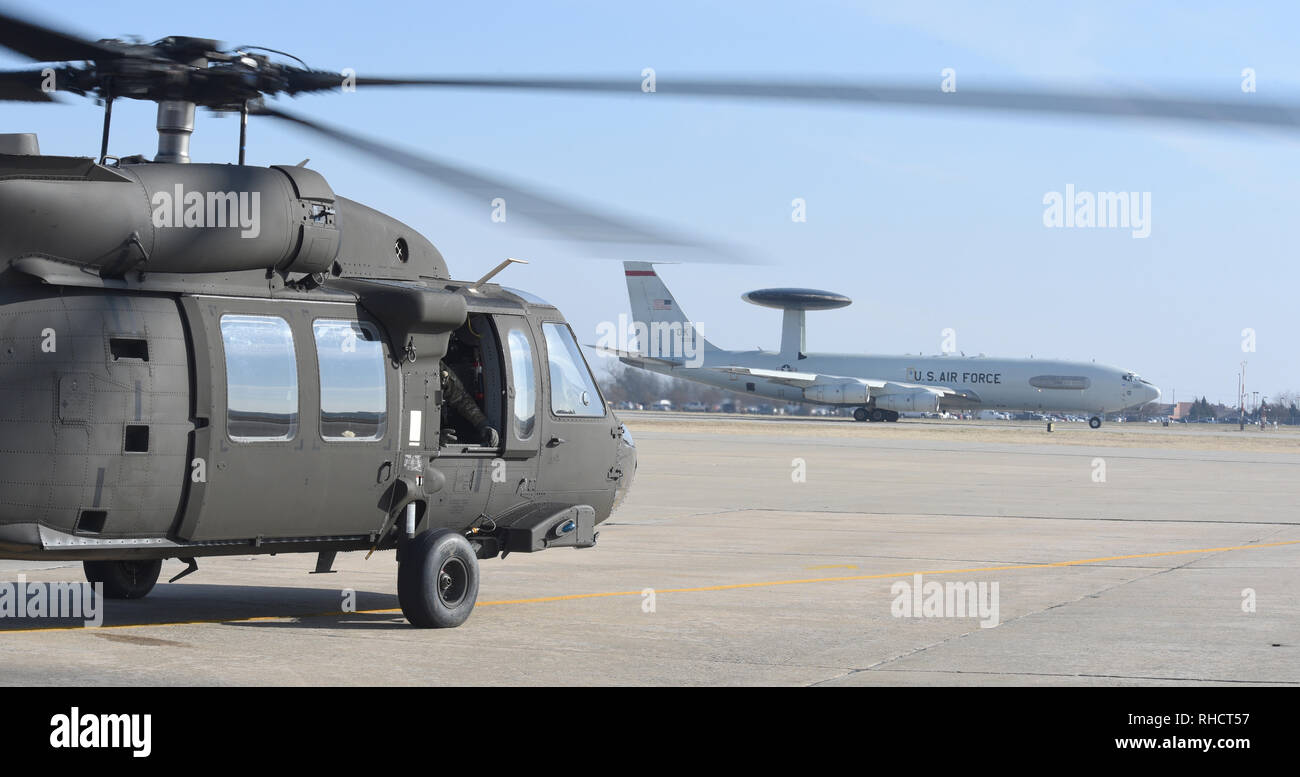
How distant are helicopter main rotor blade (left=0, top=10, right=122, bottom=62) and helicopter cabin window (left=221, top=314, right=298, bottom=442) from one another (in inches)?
82.5

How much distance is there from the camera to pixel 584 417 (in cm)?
1226

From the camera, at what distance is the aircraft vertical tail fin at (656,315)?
8512cm

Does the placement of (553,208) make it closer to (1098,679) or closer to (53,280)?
(53,280)

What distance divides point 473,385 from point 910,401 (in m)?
71.6

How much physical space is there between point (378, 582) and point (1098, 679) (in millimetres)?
7141

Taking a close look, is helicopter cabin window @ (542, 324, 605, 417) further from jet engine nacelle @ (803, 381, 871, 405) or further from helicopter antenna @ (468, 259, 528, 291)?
jet engine nacelle @ (803, 381, 871, 405)

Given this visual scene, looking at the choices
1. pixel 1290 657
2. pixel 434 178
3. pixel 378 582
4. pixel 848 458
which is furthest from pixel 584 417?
pixel 848 458

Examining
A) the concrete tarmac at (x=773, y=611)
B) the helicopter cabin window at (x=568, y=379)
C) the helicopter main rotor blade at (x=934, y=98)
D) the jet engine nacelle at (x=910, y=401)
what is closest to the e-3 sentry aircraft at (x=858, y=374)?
the jet engine nacelle at (x=910, y=401)

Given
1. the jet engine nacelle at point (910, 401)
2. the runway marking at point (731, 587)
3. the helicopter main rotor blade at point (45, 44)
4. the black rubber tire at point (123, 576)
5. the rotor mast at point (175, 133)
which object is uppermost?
the helicopter main rotor blade at point (45, 44)

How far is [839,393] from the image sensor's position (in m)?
83.3

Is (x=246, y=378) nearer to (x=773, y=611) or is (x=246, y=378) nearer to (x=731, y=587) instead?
(x=773, y=611)

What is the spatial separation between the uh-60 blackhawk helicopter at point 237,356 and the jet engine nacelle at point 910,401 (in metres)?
70.9

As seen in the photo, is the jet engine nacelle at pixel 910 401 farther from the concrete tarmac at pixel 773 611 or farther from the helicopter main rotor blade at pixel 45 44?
the helicopter main rotor blade at pixel 45 44

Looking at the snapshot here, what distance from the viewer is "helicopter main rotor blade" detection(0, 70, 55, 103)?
9031 mm
